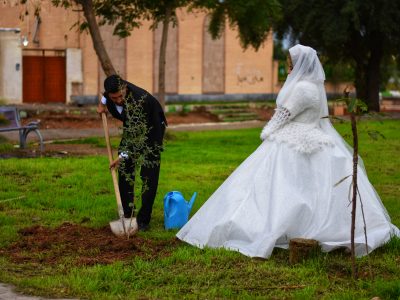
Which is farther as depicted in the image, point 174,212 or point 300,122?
point 174,212

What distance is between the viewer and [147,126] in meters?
7.85

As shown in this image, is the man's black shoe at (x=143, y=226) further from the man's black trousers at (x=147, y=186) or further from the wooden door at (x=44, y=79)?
the wooden door at (x=44, y=79)

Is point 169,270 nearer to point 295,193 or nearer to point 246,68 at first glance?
point 295,193

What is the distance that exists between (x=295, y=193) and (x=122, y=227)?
5.49 feet

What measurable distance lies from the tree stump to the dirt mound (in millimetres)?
1053

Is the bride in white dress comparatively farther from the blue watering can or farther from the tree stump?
the blue watering can

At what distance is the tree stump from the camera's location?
6340 millimetres

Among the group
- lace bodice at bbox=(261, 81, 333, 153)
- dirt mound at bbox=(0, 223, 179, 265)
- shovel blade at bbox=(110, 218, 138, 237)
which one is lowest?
dirt mound at bbox=(0, 223, 179, 265)

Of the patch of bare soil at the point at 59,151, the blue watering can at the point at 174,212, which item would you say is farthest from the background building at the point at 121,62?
the blue watering can at the point at 174,212

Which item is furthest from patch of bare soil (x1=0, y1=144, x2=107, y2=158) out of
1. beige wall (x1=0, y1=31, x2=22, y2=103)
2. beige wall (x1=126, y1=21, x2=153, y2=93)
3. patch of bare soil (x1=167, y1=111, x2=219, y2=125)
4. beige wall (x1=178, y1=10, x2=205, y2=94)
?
beige wall (x1=178, y1=10, x2=205, y2=94)

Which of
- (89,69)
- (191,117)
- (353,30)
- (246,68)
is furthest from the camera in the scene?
(246,68)

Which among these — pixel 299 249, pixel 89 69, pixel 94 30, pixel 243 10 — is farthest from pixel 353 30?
pixel 299 249

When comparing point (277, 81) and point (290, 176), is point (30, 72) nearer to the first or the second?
point (277, 81)

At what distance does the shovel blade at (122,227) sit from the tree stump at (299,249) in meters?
1.71
